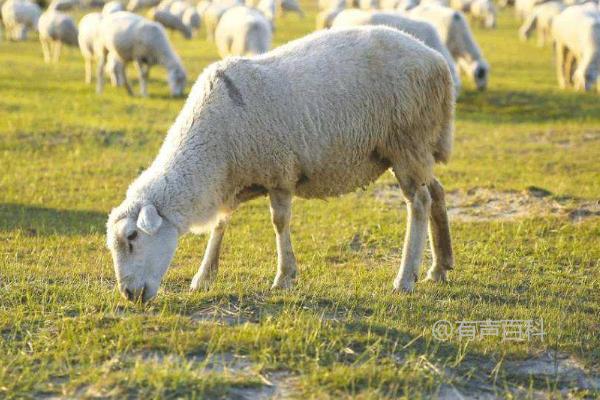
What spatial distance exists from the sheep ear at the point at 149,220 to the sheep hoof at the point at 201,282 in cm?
106

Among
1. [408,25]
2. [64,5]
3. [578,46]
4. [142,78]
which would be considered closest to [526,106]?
[408,25]

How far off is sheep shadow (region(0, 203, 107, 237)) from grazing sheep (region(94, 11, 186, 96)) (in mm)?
9617

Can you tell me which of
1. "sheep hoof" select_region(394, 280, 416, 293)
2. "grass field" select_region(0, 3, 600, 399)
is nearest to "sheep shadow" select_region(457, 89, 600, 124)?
"grass field" select_region(0, 3, 600, 399)

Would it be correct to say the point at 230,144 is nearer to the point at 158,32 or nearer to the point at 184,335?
the point at 184,335

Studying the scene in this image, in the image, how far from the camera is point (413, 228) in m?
7.71

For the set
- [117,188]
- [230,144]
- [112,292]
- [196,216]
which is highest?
[230,144]

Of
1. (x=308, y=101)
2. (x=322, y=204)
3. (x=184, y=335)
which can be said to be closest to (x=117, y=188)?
(x=322, y=204)

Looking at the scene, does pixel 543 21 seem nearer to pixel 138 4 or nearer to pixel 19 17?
pixel 19 17

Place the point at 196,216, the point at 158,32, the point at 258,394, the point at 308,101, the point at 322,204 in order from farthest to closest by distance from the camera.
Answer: the point at 158,32
the point at 322,204
the point at 308,101
the point at 196,216
the point at 258,394

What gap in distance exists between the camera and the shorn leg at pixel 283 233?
7.35 m

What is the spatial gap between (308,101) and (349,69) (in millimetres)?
433

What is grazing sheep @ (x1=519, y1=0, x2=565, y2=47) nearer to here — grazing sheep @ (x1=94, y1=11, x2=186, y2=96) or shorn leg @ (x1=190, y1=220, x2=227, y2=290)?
grazing sheep @ (x1=94, y1=11, x2=186, y2=96)

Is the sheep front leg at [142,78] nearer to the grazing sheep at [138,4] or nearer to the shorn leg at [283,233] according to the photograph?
the shorn leg at [283,233]

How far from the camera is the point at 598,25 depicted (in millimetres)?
22109
